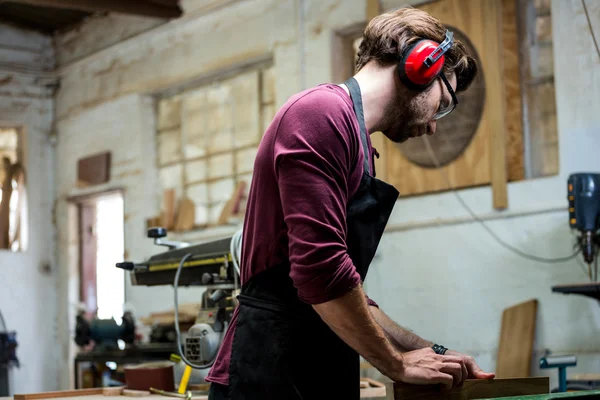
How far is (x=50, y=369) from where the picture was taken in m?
8.28

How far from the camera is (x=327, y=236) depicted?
1.35 metres

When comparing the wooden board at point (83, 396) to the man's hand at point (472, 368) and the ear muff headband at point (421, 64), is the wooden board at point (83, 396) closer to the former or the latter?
the man's hand at point (472, 368)

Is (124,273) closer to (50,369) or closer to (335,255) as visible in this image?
(50,369)

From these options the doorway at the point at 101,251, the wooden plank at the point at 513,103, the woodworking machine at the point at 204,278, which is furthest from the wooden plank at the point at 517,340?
the doorway at the point at 101,251

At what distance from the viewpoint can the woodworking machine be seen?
2.58 meters

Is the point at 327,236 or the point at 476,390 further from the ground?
the point at 327,236

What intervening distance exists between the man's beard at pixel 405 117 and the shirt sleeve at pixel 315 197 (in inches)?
8.7

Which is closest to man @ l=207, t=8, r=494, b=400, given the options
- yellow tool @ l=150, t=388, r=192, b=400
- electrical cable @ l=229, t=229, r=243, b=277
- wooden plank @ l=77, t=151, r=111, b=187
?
yellow tool @ l=150, t=388, r=192, b=400

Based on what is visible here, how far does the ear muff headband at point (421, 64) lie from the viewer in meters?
1.54

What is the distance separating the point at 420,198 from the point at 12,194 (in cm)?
469

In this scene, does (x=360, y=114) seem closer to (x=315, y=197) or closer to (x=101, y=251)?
(x=315, y=197)

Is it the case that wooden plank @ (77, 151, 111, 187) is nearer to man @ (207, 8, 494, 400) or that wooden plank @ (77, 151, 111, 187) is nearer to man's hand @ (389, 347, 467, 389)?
man @ (207, 8, 494, 400)

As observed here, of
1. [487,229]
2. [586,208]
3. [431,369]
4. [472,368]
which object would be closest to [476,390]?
[472,368]

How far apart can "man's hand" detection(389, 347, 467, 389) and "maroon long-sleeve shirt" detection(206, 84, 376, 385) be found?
21cm
